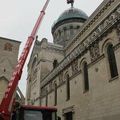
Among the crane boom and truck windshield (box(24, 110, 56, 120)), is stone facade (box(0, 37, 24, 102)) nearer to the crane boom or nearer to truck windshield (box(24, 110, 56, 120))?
the crane boom

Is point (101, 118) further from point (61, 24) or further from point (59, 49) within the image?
point (61, 24)

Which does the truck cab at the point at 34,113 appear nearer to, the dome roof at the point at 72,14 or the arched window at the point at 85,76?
the arched window at the point at 85,76

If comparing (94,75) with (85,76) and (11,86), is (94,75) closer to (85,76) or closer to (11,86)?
(85,76)

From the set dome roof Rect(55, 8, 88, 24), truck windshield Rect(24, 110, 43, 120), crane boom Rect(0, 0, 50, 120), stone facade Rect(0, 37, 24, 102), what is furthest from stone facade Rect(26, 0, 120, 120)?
dome roof Rect(55, 8, 88, 24)

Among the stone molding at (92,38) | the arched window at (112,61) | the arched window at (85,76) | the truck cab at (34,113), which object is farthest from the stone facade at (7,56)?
the truck cab at (34,113)

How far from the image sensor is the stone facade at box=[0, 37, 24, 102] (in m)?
24.7

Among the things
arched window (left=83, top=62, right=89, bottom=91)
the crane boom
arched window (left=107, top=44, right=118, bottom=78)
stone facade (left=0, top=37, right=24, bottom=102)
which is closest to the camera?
the crane boom

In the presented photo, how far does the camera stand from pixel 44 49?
30.1 m

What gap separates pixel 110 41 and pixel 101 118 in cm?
510

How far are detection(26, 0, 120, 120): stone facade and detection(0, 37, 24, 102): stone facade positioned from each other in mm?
5722

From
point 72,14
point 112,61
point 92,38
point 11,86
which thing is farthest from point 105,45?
point 72,14

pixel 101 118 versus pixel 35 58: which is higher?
pixel 35 58

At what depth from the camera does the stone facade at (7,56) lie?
81.1 ft

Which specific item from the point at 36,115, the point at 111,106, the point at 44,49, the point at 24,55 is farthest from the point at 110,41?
the point at 44,49
